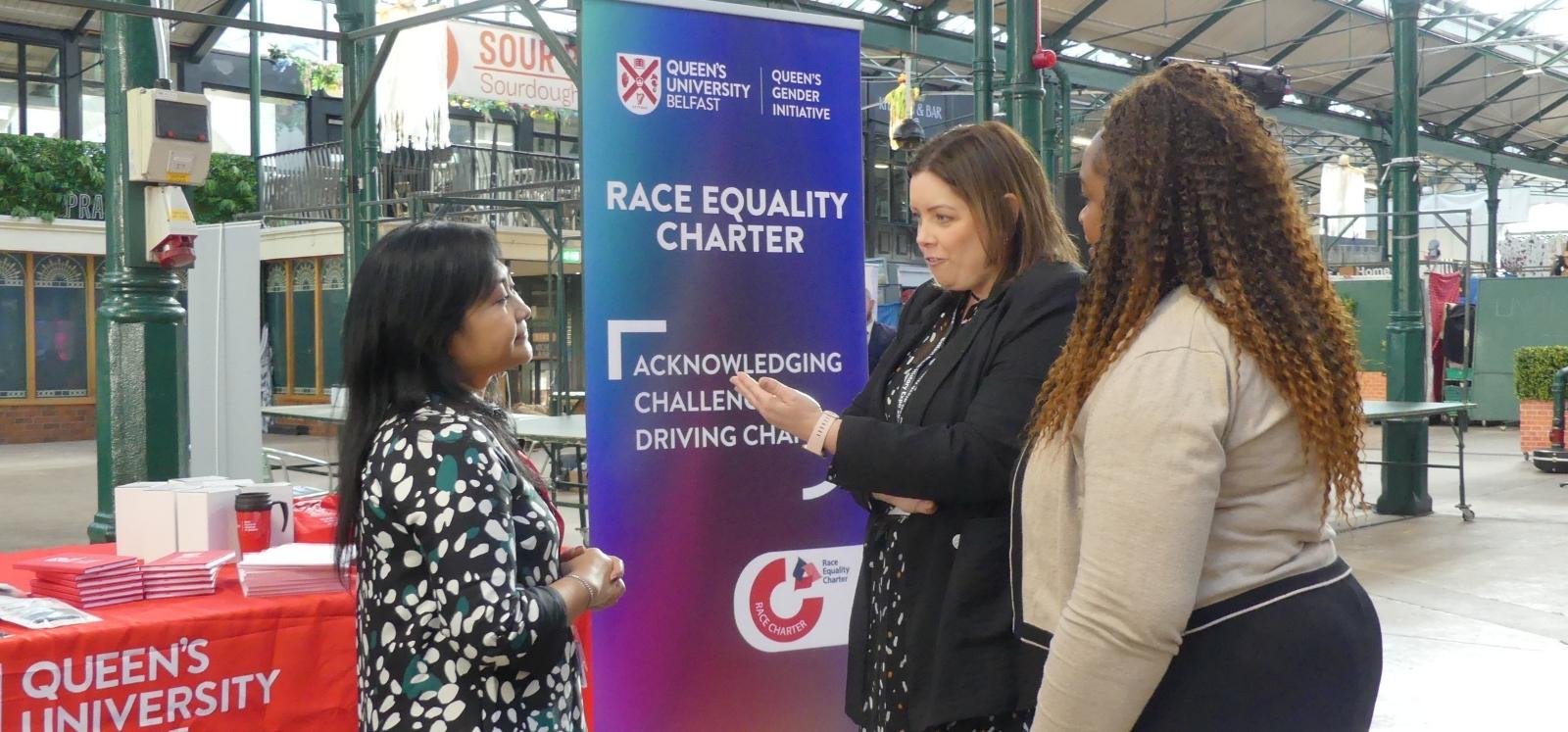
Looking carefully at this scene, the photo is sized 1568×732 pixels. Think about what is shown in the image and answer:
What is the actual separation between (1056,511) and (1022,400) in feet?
1.85

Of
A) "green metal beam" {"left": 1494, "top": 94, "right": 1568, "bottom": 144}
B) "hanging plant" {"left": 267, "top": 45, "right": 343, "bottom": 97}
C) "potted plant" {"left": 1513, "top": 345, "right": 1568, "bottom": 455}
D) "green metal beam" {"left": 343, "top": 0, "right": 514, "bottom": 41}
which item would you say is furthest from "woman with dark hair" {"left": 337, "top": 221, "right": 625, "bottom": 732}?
"green metal beam" {"left": 1494, "top": 94, "right": 1568, "bottom": 144}

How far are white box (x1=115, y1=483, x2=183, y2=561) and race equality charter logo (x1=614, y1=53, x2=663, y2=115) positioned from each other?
1.35 m

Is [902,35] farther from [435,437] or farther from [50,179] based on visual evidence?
[435,437]

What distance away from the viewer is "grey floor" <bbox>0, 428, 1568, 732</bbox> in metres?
4.83

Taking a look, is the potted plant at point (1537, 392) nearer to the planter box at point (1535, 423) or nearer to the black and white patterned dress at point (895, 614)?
the planter box at point (1535, 423)

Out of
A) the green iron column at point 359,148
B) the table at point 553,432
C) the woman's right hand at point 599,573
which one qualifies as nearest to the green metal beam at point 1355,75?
the green iron column at point 359,148

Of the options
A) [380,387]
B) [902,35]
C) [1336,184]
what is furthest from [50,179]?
[380,387]

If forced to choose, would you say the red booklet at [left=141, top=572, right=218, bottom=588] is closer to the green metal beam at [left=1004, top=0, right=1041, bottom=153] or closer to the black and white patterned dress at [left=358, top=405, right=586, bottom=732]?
the black and white patterned dress at [left=358, top=405, right=586, bottom=732]

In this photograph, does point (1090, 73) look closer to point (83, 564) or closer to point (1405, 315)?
point (1405, 315)

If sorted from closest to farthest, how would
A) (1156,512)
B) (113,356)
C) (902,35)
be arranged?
(1156,512) < (113,356) < (902,35)

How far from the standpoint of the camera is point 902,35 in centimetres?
1504

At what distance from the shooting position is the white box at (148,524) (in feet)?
9.05

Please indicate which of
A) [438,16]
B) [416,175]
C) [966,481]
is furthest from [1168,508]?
[416,175]

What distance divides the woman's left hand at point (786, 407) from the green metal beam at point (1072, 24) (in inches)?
535
